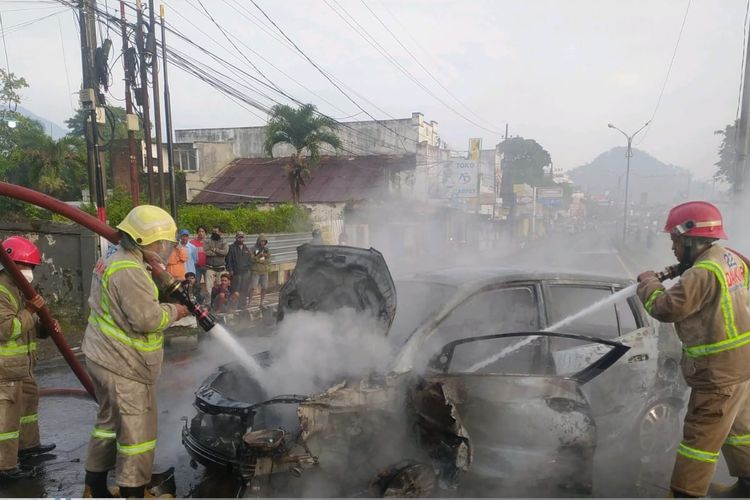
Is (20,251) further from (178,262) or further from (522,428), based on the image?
(178,262)

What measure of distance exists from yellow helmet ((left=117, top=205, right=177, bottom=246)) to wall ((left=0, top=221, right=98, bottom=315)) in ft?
23.7

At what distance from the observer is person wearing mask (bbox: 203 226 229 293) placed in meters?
12.3

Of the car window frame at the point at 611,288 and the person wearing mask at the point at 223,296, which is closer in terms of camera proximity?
the car window frame at the point at 611,288

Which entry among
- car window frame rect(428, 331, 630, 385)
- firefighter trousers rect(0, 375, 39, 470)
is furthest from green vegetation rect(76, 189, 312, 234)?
car window frame rect(428, 331, 630, 385)

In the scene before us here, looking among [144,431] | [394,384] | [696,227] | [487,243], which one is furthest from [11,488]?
[487,243]

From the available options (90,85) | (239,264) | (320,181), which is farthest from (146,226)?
(320,181)

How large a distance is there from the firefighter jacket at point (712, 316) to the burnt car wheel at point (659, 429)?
106 centimetres

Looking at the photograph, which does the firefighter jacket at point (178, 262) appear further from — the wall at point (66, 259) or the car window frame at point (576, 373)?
the car window frame at point (576, 373)

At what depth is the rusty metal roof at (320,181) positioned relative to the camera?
26156 mm

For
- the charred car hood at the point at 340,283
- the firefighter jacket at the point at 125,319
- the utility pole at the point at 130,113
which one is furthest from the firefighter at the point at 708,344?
the utility pole at the point at 130,113

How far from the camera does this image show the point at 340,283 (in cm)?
446

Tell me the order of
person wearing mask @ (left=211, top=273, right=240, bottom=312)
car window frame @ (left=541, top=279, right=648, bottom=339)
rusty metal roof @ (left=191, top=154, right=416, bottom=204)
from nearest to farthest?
1. car window frame @ (left=541, top=279, right=648, bottom=339)
2. person wearing mask @ (left=211, top=273, right=240, bottom=312)
3. rusty metal roof @ (left=191, top=154, right=416, bottom=204)

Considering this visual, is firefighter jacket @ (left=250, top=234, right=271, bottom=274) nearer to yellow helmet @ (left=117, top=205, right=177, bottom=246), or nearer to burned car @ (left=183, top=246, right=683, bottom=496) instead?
burned car @ (left=183, top=246, right=683, bottom=496)

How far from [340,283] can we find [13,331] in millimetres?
2383
